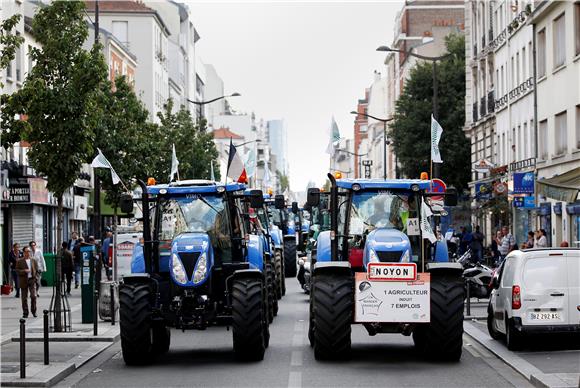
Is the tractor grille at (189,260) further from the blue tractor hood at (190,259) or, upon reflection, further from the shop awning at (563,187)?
the shop awning at (563,187)

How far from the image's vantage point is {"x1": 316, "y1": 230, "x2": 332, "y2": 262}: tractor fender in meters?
19.5

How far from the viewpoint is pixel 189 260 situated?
60.4ft

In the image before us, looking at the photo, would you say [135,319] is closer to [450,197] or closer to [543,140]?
[450,197]

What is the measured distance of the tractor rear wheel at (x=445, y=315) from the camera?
17.6 meters

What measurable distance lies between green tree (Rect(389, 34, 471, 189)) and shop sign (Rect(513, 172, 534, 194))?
1304 inches

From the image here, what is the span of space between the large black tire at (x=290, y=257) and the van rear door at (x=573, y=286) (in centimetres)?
2358

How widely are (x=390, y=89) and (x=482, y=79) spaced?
74337mm

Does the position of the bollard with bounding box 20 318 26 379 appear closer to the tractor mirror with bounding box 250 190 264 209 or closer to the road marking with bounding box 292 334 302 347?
the tractor mirror with bounding box 250 190 264 209

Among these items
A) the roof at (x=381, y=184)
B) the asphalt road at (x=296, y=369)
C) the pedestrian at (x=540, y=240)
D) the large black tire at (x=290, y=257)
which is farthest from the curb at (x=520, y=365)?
the large black tire at (x=290, y=257)

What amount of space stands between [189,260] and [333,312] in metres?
2.31

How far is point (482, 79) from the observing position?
6288 centimetres

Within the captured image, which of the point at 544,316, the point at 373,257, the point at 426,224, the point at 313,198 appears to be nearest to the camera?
the point at 373,257

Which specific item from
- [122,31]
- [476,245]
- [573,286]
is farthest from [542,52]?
[122,31]

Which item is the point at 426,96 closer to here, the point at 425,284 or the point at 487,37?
the point at 487,37
